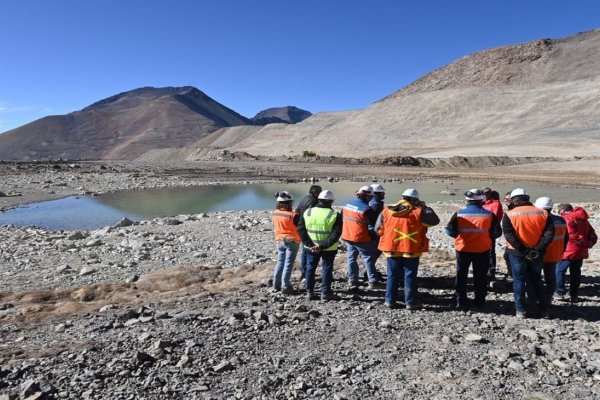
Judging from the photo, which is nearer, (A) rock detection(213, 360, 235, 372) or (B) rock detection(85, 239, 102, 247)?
(A) rock detection(213, 360, 235, 372)

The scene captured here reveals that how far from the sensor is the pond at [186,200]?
2248 cm

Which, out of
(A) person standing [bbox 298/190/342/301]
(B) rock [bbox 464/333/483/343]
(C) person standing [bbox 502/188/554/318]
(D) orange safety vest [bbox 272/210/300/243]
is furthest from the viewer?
(D) orange safety vest [bbox 272/210/300/243]

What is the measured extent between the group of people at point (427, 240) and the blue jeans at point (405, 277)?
1 centimetres

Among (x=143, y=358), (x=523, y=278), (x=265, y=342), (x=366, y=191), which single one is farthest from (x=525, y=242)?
(x=143, y=358)

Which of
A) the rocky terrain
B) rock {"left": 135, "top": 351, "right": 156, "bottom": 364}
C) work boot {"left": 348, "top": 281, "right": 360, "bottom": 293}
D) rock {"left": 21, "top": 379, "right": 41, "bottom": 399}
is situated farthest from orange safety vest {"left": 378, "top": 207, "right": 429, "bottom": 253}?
rock {"left": 21, "top": 379, "right": 41, "bottom": 399}

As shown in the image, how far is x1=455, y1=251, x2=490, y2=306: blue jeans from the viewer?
6727 millimetres

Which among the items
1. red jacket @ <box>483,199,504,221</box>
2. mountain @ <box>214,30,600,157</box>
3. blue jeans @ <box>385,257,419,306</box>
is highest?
mountain @ <box>214,30,600,157</box>

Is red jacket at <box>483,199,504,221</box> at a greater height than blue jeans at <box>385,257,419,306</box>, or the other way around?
red jacket at <box>483,199,504,221</box>

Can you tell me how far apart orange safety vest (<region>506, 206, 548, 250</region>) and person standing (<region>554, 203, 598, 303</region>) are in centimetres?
122

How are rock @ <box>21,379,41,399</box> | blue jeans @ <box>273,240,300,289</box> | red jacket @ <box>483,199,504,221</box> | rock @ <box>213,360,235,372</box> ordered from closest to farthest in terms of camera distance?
rock @ <box>21,379,41,399</box> → rock @ <box>213,360,235,372</box> → blue jeans @ <box>273,240,300,289</box> → red jacket @ <box>483,199,504,221</box>

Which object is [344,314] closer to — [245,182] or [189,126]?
[245,182]

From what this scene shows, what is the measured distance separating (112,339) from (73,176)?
44.5 meters

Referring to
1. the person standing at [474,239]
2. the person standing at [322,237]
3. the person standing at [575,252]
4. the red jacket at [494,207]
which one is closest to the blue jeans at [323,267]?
the person standing at [322,237]

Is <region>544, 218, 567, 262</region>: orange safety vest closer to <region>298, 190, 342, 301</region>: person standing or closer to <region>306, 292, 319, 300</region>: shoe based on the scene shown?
<region>298, 190, 342, 301</region>: person standing
